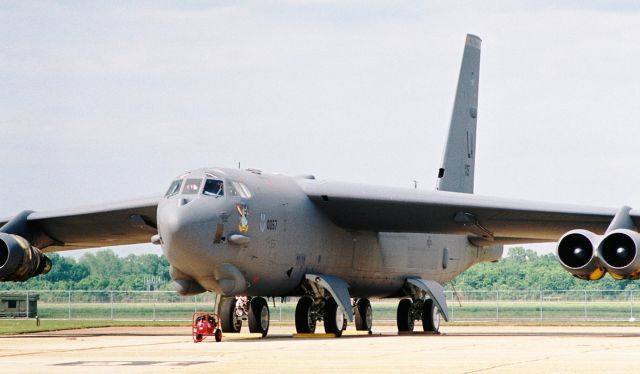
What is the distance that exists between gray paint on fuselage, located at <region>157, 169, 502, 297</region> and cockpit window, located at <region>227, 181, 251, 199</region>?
0.11 m

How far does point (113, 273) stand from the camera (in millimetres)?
65312

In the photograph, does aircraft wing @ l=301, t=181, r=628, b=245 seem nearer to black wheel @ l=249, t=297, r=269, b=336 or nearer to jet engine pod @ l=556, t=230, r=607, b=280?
jet engine pod @ l=556, t=230, r=607, b=280

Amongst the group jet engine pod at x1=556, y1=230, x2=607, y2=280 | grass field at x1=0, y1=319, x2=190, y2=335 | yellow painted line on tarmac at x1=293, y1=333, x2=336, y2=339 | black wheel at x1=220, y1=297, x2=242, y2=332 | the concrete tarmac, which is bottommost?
the concrete tarmac

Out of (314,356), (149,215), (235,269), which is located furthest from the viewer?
(149,215)

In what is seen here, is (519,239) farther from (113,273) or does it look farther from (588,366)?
(113,273)

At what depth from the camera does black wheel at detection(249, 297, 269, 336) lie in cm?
2797

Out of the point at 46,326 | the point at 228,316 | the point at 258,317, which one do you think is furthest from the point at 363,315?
the point at 46,326

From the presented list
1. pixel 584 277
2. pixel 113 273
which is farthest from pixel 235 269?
pixel 113 273

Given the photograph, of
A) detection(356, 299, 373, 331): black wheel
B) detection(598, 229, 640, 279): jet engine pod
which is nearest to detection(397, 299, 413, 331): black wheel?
detection(356, 299, 373, 331): black wheel

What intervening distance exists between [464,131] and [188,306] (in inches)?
939

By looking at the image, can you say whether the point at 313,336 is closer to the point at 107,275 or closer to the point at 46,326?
the point at 46,326

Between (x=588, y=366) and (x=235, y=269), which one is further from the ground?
(x=235, y=269)

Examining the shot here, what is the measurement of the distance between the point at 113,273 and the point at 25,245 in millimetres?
36987

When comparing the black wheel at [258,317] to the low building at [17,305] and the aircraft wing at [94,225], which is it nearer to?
the aircraft wing at [94,225]
